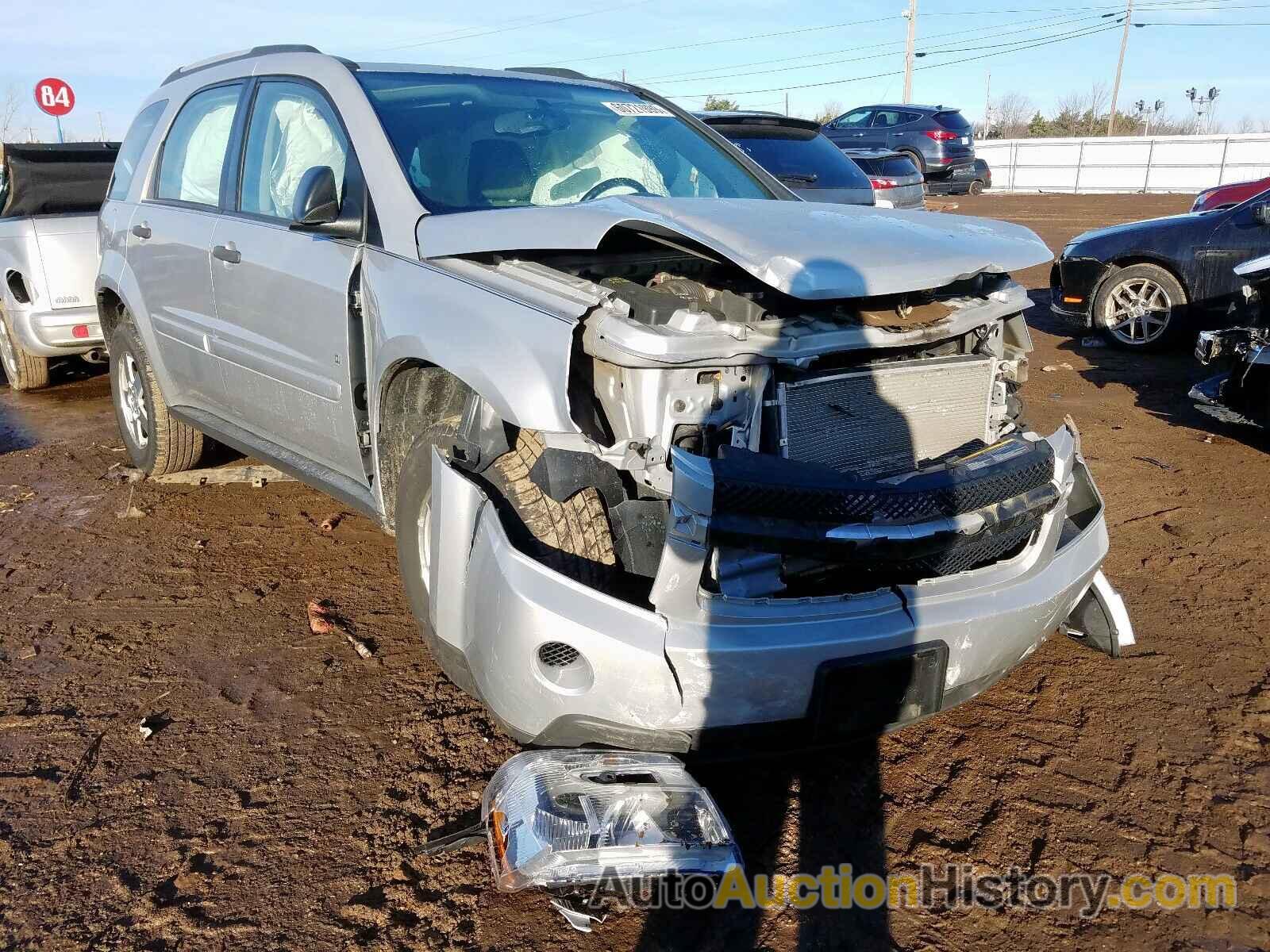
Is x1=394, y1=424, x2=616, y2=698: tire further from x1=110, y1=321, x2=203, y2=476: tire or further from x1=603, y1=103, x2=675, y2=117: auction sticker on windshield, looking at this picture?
x1=110, y1=321, x2=203, y2=476: tire

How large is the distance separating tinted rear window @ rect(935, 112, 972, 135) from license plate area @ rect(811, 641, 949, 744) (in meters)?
19.5

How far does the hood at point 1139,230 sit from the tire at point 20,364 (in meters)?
8.33

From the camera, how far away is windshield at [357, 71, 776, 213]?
3.39 meters

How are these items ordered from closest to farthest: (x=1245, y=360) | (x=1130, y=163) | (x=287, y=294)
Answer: (x=287, y=294), (x=1245, y=360), (x=1130, y=163)

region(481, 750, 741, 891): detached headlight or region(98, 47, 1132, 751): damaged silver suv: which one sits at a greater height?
region(98, 47, 1132, 751): damaged silver suv

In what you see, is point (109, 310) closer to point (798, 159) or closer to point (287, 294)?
point (287, 294)

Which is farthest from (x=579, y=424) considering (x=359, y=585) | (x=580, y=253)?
(x=359, y=585)

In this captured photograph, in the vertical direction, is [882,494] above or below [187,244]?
below

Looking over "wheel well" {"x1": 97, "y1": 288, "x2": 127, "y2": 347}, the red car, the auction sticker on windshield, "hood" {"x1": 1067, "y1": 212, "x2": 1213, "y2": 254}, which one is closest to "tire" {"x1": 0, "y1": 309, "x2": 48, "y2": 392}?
"wheel well" {"x1": 97, "y1": 288, "x2": 127, "y2": 347}

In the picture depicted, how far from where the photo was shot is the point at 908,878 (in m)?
2.33

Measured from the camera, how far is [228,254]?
152 inches

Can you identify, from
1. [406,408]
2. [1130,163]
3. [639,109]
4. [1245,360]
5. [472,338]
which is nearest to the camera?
[472,338]

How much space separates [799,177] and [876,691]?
6.24 metres

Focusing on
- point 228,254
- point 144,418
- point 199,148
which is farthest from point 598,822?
point 144,418
